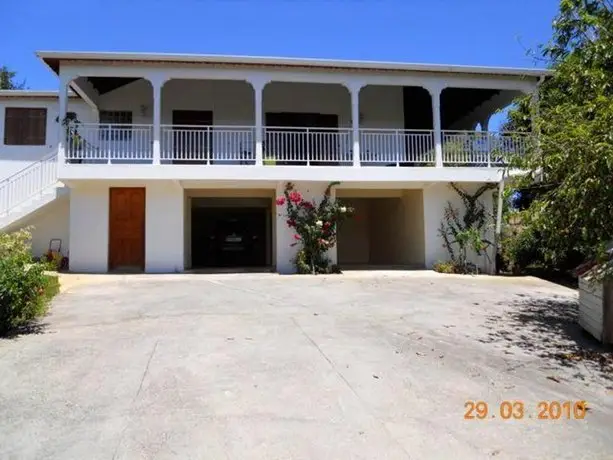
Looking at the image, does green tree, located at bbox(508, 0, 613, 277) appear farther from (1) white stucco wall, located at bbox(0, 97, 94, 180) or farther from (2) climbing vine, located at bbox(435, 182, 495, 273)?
(1) white stucco wall, located at bbox(0, 97, 94, 180)

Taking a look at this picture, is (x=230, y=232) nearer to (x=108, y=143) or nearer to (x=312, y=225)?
(x=312, y=225)

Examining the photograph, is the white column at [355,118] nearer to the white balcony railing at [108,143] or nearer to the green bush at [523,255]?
the green bush at [523,255]

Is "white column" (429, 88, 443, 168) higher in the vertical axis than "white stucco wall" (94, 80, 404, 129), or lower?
lower

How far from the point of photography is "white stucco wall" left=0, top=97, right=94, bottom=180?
16131mm

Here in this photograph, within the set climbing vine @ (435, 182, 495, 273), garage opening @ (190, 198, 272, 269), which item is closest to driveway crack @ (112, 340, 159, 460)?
climbing vine @ (435, 182, 495, 273)

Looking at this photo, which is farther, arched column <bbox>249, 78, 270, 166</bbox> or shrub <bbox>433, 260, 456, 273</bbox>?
shrub <bbox>433, 260, 456, 273</bbox>

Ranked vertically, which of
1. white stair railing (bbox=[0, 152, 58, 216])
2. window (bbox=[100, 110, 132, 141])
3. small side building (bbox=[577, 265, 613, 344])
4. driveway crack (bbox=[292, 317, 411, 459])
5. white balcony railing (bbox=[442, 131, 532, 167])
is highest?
window (bbox=[100, 110, 132, 141])

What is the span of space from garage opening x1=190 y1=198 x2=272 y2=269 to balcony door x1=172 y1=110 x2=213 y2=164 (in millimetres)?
2386

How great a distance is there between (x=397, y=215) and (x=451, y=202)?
9.27ft

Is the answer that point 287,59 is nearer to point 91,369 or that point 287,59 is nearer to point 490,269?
point 490,269

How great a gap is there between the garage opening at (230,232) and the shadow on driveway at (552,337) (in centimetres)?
1017

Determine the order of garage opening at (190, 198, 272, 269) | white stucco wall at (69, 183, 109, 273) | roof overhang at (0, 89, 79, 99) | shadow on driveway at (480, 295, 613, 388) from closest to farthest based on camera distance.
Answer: shadow on driveway at (480, 295, 613, 388)
white stucco wall at (69, 183, 109, 273)
roof overhang at (0, 89, 79, 99)
garage opening at (190, 198, 272, 269)

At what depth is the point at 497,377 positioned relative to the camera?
5.16 meters

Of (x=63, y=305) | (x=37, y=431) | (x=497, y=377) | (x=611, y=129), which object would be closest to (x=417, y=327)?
(x=497, y=377)
